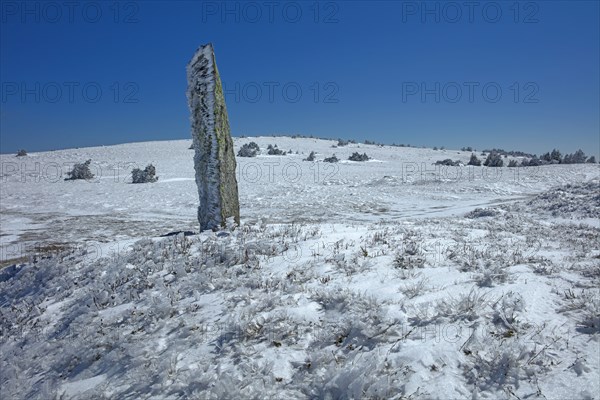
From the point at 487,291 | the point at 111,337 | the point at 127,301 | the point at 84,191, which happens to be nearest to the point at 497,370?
the point at 487,291

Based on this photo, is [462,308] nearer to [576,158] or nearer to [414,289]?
[414,289]

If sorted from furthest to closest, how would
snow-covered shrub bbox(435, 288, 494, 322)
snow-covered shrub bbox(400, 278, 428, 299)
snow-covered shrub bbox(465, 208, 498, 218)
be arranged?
snow-covered shrub bbox(465, 208, 498, 218)
snow-covered shrub bbox(400, 278, 428, 299)
snow-covered shrub bbox(435, 288, 494, 322)

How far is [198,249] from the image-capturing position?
19.8ft

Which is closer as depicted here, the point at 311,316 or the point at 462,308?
the point at 462,308

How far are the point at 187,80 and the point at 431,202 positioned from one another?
12645 mm

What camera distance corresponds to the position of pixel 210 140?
8180 millimetres

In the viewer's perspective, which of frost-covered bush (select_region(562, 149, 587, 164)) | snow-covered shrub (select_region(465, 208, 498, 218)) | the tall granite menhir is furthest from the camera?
frost-covered bush (select_region(562, 149, 587, 164))

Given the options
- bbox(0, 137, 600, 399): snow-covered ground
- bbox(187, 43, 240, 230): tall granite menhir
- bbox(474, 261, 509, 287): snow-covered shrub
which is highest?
bbox(187, 43, 240, 230): tall granite menhir

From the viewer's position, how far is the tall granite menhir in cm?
816

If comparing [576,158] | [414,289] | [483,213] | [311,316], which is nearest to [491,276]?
[414,289]

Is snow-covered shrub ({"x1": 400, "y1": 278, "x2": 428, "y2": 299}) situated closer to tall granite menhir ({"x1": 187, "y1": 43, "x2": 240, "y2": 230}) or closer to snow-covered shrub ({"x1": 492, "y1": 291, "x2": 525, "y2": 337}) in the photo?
snow-covered shrub ({"x1": 492, "y1": 291, "x2": 525, "y2": 337})

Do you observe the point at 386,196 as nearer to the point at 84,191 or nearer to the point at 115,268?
the point at 115,268

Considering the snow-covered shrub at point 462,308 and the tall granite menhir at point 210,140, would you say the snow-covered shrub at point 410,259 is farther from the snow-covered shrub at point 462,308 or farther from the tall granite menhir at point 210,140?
the tall granite menhir at point 210,140

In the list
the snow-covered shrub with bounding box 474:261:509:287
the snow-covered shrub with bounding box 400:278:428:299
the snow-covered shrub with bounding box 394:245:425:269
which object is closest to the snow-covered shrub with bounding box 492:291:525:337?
the snow-covered shrub with bounding box 474:261:509:287
